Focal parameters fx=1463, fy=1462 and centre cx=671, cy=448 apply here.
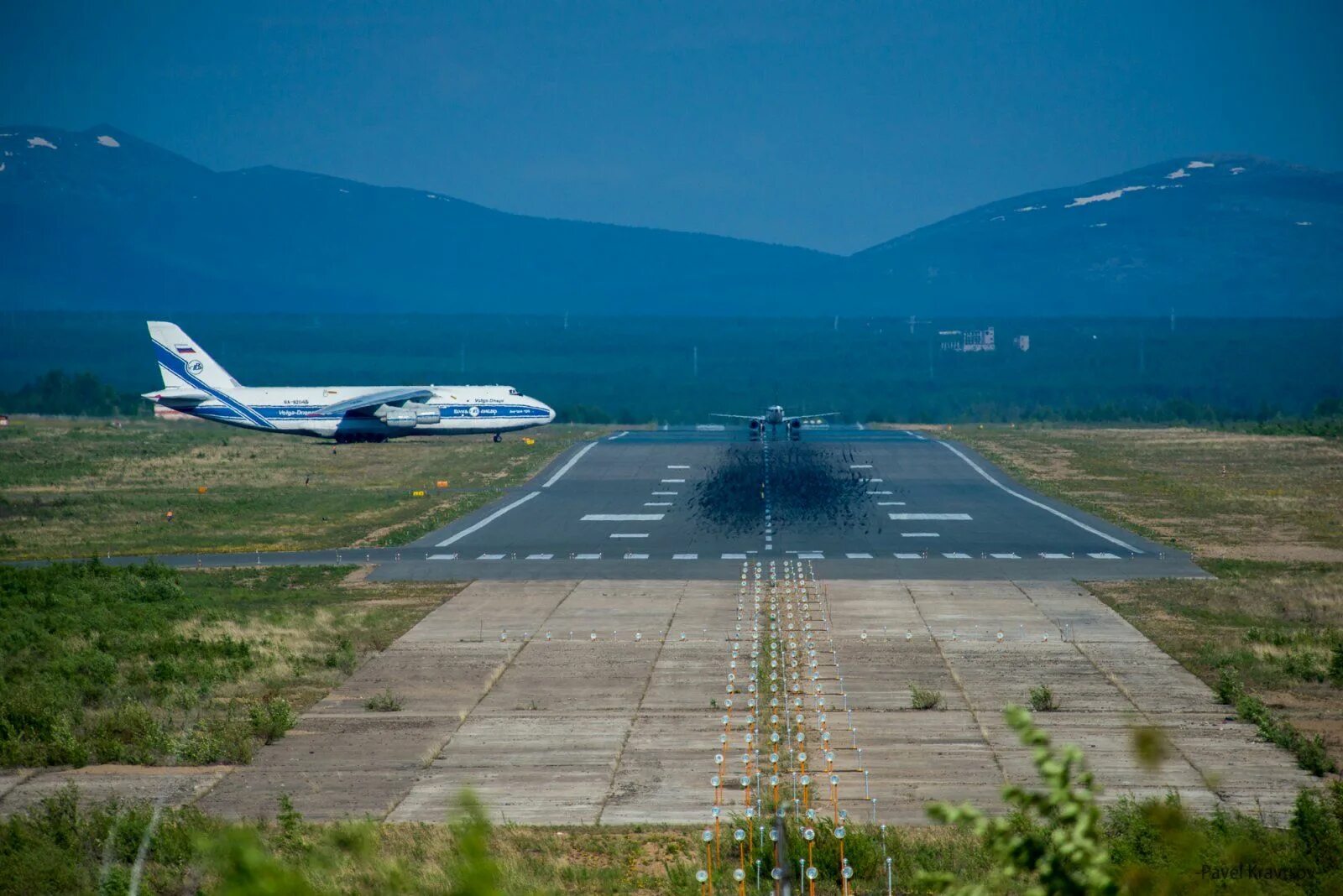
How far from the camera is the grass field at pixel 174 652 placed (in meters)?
25.3

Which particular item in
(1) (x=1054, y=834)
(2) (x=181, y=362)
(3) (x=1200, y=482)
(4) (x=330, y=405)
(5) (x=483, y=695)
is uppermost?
(2) (x=181, y=362)

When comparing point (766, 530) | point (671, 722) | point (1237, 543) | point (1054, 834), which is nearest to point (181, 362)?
point (766, 530)

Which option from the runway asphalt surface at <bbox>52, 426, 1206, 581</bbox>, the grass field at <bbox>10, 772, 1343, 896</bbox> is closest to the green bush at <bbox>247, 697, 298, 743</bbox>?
the grass field at <bbox>10, 772, 1343, 896</bbox>

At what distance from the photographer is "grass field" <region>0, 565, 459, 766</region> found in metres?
25.3

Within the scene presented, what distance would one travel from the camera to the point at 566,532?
55.5 m

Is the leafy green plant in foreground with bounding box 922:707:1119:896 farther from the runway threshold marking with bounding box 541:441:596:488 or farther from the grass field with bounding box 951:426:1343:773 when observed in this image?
the runway threshold marking with bounding box 541:441:596:488

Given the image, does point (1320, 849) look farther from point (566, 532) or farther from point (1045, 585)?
point (566, 532)

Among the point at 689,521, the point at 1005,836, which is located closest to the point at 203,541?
the point at 689,521

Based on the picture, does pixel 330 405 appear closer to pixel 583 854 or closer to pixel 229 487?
pixel 229 487

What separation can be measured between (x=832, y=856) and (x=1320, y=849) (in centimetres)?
603

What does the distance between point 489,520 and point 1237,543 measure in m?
28.6

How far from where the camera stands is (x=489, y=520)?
59.7m

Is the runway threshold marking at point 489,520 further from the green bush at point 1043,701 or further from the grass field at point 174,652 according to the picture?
the green bush at point 1043,701

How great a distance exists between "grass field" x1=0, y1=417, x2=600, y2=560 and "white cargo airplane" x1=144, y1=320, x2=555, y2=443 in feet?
5.26
